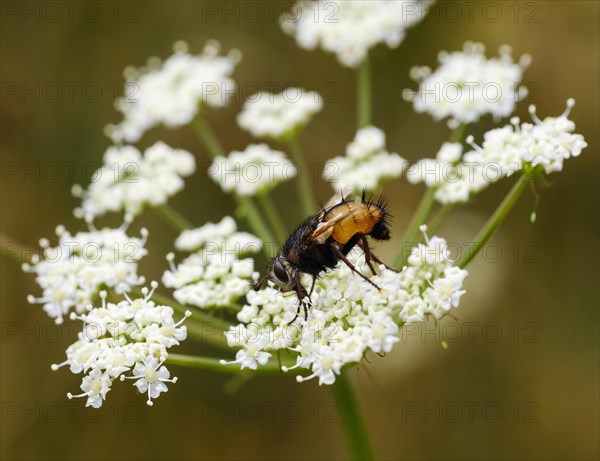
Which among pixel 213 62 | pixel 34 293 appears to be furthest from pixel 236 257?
pixel 34 293

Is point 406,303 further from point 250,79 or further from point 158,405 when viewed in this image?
point 250,79

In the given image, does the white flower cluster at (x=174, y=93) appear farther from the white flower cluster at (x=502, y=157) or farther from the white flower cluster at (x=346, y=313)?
the white flower cluster at (x=346, y=313)

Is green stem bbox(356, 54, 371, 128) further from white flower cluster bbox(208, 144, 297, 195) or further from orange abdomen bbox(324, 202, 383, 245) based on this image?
orange abdomen bbox(324, 202, 383, 245)

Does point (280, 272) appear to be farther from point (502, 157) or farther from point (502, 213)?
point (502, 157)

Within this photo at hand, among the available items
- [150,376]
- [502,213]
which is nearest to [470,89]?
[502,213]

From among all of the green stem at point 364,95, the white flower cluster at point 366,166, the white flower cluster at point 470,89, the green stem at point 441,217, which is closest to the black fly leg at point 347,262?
the green stem at point 441,217
